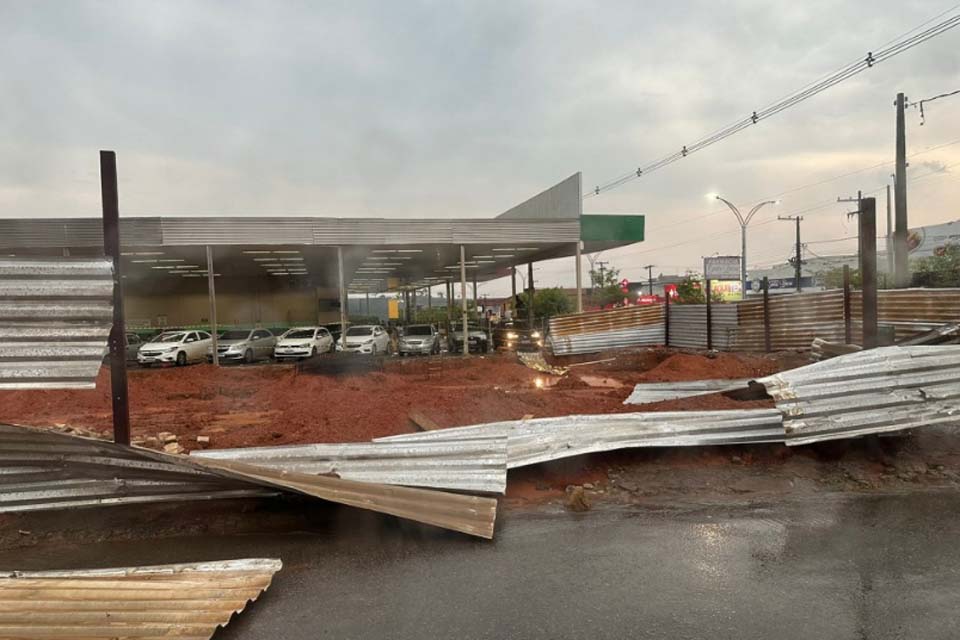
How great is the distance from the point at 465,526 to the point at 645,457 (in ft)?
8.30

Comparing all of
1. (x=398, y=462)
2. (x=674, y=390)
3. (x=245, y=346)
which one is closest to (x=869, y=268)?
(x=674, y=390)

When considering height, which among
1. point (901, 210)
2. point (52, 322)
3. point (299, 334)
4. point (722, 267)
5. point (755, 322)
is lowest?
point (299, 334)

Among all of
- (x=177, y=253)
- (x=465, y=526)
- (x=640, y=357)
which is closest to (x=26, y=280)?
(x=465, y=526)

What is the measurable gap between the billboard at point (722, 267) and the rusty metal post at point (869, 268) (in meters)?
26.8

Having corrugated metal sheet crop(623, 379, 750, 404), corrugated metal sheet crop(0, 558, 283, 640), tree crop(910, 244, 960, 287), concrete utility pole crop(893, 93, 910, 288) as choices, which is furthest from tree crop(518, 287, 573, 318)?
corrugated metal sheet crop(0, 558, 283, 640)

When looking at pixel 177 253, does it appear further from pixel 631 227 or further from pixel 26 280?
pixel 26 280

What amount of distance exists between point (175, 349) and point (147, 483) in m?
19.2

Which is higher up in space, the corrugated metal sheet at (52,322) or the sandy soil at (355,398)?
the corrugated metal sheet at (52,322)

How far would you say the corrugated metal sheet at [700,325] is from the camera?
57.6 feet

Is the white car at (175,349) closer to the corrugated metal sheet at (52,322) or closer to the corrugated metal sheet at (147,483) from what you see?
the corrugated metal sheet at (147,483)

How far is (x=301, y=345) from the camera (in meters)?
22.9

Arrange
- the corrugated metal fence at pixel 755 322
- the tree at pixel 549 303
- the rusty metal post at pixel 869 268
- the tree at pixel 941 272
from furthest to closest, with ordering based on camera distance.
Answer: the tree at pixel 549 303
the tree at pixel 941 272
the corrugated metal fence at pixel 755 322
the rusty metal post at pixel 869 268

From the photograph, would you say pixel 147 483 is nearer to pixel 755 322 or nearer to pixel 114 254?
pixel 114 254

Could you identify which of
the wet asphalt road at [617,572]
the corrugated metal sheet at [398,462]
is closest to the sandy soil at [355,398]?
the corrugated metal sheet at [398,462]
